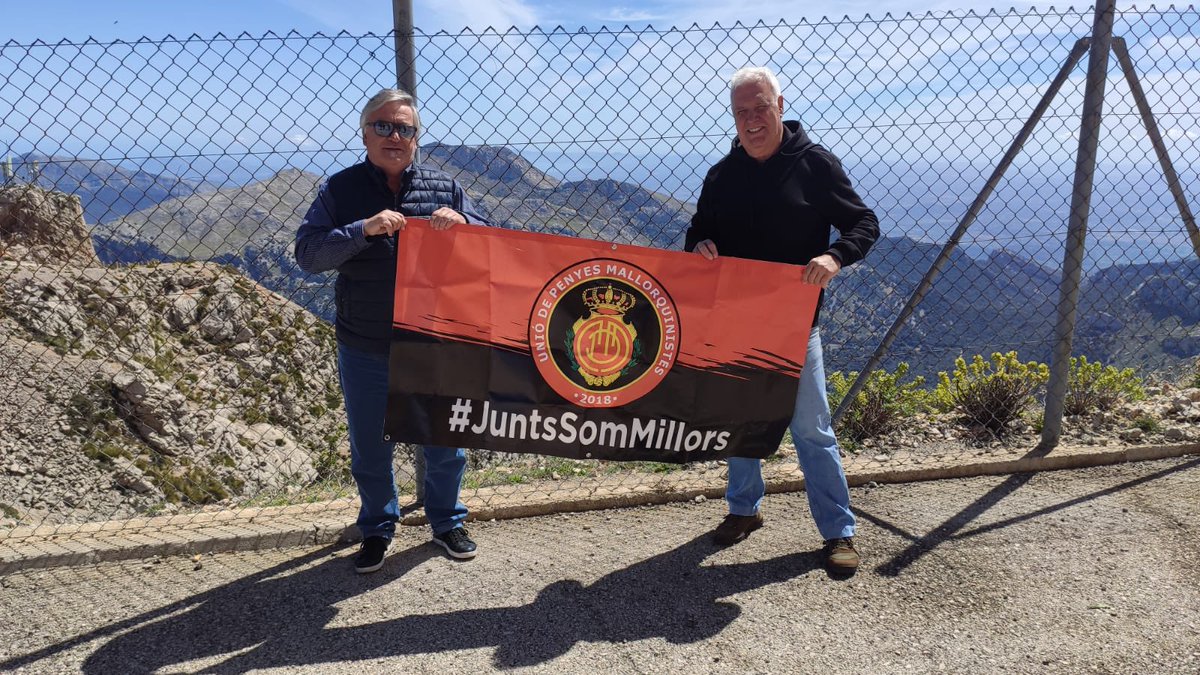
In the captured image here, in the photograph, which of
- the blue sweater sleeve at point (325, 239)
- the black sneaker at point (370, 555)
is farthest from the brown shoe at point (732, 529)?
the blue sweater sleeve at point (325, 239)

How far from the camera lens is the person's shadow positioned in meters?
3.17

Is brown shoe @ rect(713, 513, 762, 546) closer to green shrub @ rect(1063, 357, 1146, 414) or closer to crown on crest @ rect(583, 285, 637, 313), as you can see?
crown on crest @ rect(583, 285, 637, 313)

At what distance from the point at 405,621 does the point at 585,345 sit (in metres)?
1.32

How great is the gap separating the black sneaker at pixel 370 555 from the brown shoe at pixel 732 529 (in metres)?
1.51

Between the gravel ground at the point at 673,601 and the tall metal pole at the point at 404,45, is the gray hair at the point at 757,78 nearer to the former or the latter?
the tall metal pole at the point at 404,45

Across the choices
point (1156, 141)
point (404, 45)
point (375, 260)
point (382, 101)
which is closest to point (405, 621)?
point (375, 260)

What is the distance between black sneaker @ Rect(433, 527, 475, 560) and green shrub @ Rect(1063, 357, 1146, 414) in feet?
13.1

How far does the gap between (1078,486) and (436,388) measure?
3438 mm

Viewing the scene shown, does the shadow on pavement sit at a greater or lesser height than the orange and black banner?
lesser

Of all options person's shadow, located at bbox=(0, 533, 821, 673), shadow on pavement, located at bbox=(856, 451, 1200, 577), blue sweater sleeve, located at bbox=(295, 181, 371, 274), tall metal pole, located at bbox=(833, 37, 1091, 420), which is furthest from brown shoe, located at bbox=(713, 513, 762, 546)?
blue sweater sleeve, located at bbox=(295, 181, 371, 274)

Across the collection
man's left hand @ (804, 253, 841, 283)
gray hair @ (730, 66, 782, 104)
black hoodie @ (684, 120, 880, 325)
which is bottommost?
man's left hand @ (804, 253, 841, 283)

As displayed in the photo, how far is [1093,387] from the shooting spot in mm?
5699

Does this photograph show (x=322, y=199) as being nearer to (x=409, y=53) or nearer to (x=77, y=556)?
(x=409, y=53)

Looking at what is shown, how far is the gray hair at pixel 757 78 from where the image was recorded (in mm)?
3406
